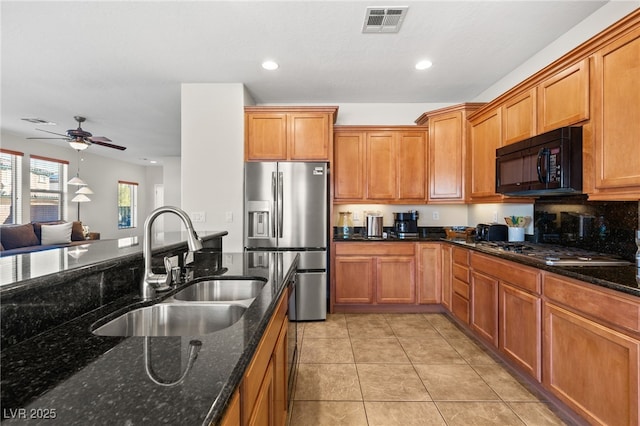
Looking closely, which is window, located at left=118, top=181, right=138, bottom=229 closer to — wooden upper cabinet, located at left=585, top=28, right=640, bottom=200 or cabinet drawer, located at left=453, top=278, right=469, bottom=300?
cabinet drawer, located at left=453, top=278, right=469, bottom=300

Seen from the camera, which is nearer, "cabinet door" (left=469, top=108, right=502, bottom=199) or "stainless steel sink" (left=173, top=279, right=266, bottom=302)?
"stainless steel sink" (left=173, top=279, right=266, bottom=302)

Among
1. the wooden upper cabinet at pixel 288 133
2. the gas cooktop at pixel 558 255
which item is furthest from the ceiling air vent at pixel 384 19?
the gas cooktop at pixel 558 255

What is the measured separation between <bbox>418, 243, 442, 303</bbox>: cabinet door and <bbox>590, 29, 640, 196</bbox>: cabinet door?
1.89m

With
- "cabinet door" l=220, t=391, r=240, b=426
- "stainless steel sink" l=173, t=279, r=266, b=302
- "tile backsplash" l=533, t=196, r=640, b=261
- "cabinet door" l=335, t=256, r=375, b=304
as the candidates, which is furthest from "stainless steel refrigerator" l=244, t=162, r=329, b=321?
"cabinet door" l=220, t=391, r=240, b=426

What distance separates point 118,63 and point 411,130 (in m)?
3.25

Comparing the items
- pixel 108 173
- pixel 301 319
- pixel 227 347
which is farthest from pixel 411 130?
pixel 108 173

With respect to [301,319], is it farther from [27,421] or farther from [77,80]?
[77,80]

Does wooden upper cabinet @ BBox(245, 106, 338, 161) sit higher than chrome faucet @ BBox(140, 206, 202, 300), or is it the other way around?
wooden upper cabinet @ BBox(245, 106, 338, 161)

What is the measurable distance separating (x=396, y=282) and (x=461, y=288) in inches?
29.4

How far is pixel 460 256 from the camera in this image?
3.22m

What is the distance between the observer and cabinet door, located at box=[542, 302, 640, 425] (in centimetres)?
147

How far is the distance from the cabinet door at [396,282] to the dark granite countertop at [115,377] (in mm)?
2920

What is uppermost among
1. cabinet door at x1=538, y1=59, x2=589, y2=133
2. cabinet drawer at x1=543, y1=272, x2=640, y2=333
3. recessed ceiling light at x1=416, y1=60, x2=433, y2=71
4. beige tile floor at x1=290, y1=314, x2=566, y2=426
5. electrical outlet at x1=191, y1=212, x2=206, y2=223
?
recessed ceiling light at x1=416, y1=60, x2=433, y2=71

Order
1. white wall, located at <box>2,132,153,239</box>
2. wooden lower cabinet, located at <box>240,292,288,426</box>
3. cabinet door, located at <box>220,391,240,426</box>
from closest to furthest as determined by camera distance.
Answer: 1. cabinet door, located at <box>220,391,240,426</box>
2. wooden lower cabinet, located at <box>240,292,288,426</box>
3. white wall, located at <box>2,132,153,239</box>
